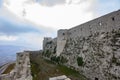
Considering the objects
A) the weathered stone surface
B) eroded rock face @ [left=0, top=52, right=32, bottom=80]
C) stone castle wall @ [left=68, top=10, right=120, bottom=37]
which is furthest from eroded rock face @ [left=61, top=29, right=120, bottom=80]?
eroded rock face @ [left=0, top=52, right=32, bottom=80]

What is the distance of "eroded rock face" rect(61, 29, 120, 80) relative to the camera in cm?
1995

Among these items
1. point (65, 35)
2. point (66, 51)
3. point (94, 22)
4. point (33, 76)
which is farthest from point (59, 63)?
point (94, 22)

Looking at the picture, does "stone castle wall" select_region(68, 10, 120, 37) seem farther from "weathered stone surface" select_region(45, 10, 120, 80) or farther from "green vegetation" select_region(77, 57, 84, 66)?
"green vegetation" select_region(77, 57, 84, 66)

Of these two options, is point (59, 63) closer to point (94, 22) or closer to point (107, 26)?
point (94, 22)

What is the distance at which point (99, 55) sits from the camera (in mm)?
23359

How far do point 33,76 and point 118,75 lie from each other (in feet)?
47.3

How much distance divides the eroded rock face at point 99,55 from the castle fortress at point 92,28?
2.57ft

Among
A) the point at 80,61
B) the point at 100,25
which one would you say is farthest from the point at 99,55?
the point at 80,61

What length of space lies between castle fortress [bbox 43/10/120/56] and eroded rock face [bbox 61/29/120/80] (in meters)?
0.78

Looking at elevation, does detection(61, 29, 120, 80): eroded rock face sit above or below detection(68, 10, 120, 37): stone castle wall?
below

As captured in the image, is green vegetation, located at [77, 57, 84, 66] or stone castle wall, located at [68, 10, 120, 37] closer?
stone castle wall, located at [68, 10, 120, 37]

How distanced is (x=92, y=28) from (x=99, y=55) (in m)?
5.76

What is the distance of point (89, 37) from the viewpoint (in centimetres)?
2784

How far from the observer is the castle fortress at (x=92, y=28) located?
21.5 meters
